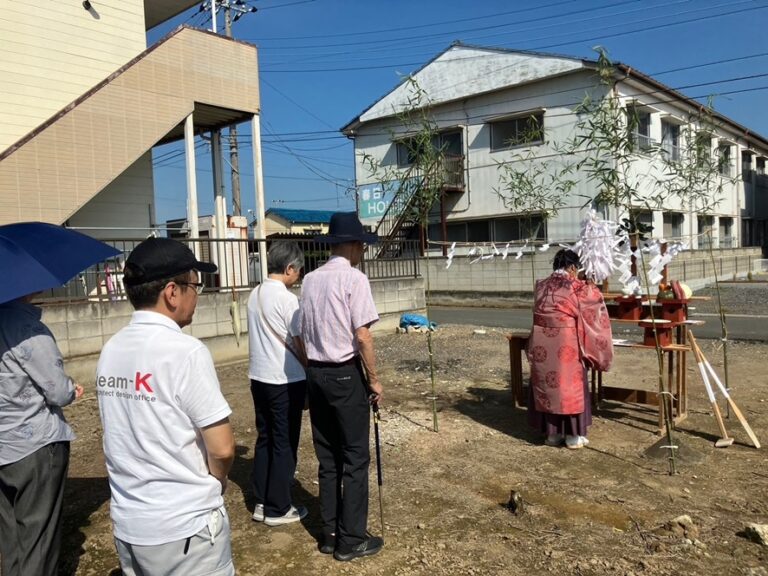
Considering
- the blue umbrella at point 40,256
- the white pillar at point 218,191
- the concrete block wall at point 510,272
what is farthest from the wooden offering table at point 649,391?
the concrete block wall at point 510,272

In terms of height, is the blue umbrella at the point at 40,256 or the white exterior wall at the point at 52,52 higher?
the white exterior wall at the point at 52,52

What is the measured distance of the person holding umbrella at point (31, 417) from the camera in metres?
2.61

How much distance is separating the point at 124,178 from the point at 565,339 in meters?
8.82

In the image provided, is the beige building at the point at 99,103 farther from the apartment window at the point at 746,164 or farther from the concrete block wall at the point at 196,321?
the apartment window at the point at 746,164

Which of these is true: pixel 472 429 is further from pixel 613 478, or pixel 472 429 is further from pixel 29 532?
pixel 29 532

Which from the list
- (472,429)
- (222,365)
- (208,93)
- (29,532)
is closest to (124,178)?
(208,93)

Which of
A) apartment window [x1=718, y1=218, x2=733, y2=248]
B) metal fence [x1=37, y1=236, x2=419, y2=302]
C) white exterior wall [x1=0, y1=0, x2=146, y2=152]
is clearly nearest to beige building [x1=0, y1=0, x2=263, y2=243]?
white exterior wall [x1=0, y1=0, x2=146, y2=152]

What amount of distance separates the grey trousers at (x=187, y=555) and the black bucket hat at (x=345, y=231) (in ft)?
5.87

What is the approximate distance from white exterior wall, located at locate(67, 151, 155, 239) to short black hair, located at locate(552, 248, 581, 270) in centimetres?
749

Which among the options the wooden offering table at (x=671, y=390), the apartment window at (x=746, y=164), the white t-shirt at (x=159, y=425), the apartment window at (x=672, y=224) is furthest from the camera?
the apartment window at (x=746, y=164)

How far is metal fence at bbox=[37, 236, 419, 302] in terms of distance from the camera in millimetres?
8047

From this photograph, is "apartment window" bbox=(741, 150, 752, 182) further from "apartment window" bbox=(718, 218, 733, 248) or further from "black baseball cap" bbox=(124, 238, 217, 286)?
"black baseball cap" bbox=(124, 238, 217, 286)

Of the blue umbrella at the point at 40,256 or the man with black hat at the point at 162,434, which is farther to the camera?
the blue umbrella at the point at 40,256

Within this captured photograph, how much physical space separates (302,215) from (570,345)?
32.6 meters
